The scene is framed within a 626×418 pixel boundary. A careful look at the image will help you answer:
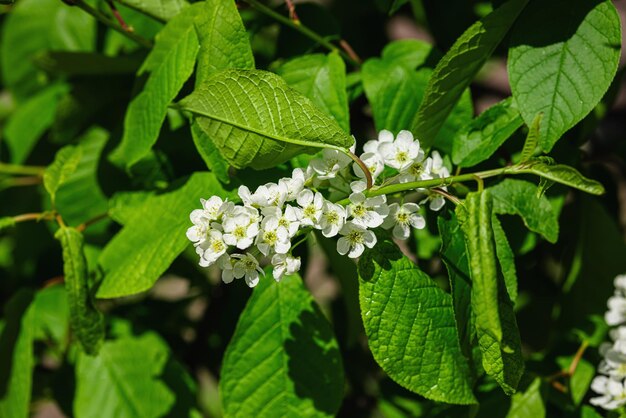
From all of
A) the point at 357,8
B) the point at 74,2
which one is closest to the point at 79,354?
the point at 74,2

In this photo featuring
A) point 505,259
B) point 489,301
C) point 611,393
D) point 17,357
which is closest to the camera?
point 489,301

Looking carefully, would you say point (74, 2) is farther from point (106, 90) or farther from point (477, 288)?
point (477, 288)

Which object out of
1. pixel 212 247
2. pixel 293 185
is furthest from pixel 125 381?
pixel 293 185

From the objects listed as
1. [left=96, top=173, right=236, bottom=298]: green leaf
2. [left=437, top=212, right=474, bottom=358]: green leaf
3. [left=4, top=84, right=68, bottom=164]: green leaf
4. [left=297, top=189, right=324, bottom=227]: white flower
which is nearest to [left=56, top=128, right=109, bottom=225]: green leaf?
[left=4, top=84, right=68, bottom=164]: green leaf

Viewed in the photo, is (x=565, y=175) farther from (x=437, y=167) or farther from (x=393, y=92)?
(x=393, y=92)

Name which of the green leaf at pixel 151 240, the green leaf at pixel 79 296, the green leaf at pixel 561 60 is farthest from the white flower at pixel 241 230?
the green leaf at pixel 561 60

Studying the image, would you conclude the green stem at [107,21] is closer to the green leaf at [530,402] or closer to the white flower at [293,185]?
the white flower at [293,185]
